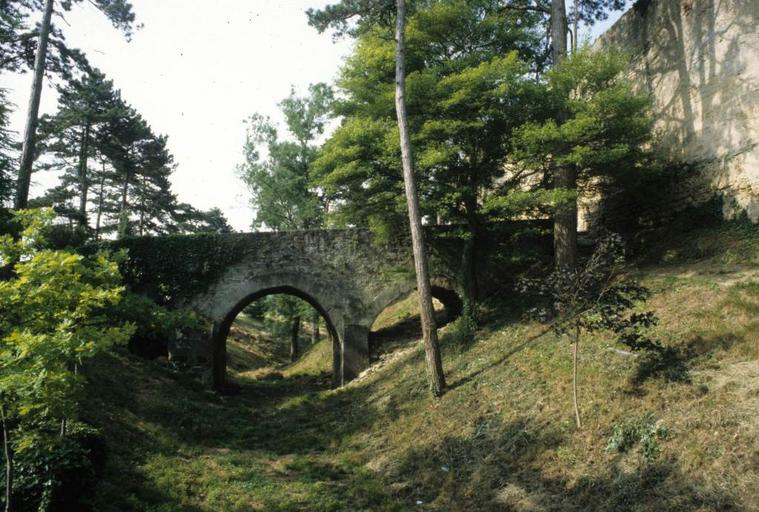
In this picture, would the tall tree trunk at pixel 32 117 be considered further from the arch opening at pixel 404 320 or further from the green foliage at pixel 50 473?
the arch opening at pixel 404 320

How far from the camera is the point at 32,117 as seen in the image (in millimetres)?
14969

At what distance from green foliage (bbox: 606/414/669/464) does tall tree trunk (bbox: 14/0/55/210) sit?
16.0 meters

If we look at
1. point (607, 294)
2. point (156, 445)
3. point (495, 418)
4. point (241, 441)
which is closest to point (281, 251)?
point (241, 441)

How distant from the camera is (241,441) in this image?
10.8 m

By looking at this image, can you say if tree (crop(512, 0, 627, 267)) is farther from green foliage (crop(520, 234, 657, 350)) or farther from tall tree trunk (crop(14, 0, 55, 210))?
tall tree trunk (crop(14, 0, 55, 210))

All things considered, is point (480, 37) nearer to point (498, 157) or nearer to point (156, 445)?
point (498, 157)

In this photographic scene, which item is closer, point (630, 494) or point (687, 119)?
point (630, 494)

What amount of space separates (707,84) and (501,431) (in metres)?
10.4

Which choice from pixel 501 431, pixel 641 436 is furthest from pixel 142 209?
pixel 641 436

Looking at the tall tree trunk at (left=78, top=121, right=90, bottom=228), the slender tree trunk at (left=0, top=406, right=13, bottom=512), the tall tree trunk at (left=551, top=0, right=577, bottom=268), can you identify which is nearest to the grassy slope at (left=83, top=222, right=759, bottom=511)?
the slender tree trunk at (left=0, top=406, right=13, bottom=512)

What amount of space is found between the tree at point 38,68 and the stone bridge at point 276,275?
10.9 ft

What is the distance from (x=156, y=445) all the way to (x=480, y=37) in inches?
499

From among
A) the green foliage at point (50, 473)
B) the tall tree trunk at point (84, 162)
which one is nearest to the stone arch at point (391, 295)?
the green foliage at point (50, 473)

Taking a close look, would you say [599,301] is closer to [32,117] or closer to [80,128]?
[32,117]
